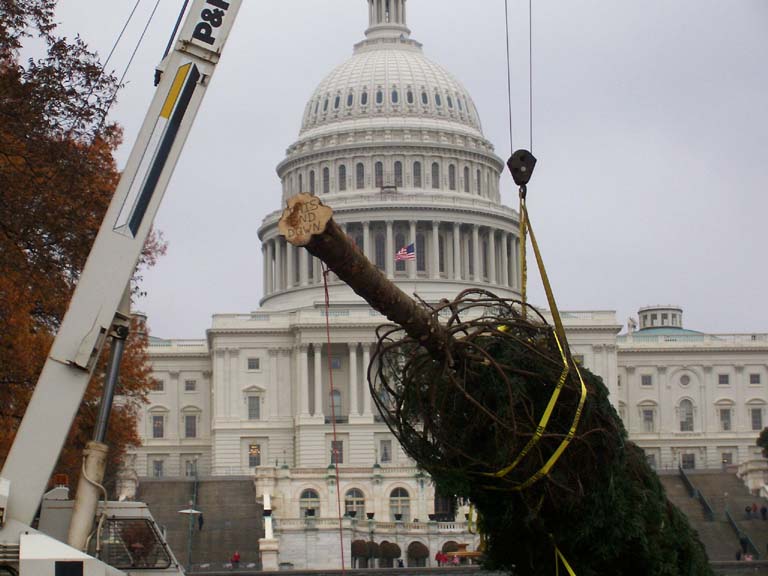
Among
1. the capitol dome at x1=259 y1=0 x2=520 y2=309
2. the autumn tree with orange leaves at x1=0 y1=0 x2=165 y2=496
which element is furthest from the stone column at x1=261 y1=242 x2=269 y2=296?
the autumn tree with orange leaves at x1=0 y1=0 x2=165 y2=496

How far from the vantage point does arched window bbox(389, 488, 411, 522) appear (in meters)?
115

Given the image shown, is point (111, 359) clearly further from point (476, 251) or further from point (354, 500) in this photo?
point (476, 251)

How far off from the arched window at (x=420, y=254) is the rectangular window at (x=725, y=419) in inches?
1057

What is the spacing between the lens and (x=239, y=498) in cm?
11038

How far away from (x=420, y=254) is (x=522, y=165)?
13549cm

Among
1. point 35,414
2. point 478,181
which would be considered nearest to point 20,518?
point 35,414

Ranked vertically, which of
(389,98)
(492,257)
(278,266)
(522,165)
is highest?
(389,98)

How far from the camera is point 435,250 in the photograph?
154m

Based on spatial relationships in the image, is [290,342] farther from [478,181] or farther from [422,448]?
[422,448]

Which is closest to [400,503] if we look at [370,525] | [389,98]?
[370,525]

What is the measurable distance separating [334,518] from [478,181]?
6640 cm

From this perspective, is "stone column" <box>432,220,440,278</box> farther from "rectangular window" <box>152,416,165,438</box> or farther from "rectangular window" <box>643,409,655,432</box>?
"rectangular window" <box>152,416,165,438</box>

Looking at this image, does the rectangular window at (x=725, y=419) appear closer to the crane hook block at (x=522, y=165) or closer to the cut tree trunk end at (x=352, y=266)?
the crane hook block at (x=522, y=165)

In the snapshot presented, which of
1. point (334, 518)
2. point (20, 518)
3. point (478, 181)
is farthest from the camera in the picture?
point (478, 181)
